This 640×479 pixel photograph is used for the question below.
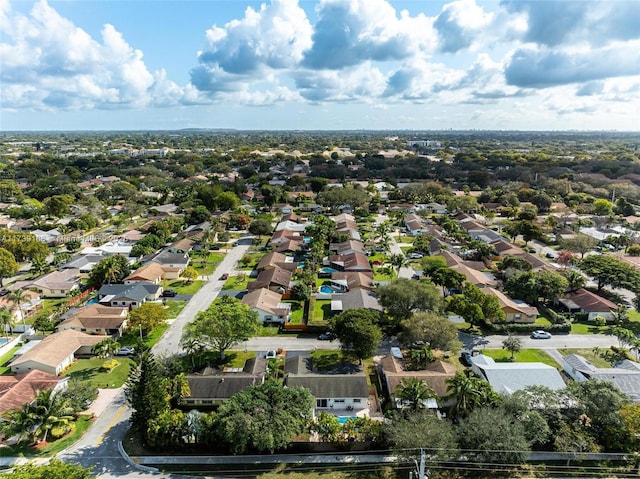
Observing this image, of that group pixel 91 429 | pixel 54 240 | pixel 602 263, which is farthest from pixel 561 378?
pixel 54 240

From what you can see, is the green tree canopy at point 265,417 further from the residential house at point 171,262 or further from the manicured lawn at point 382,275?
the residential house at point 171,262

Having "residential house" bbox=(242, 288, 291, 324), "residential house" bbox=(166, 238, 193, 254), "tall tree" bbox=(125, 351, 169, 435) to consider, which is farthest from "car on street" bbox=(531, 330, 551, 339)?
"residential house" bbox=(166, 238, 193, 254)

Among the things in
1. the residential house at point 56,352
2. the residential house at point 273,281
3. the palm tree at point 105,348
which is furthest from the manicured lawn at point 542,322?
the residential house at point 56,352

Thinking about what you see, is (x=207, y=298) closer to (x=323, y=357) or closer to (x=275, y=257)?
(x=275, y=257)

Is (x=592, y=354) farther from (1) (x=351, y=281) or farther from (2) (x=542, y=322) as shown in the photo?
(1) (x=351, y=281)

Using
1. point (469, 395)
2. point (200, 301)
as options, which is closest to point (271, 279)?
point (200, 301)
